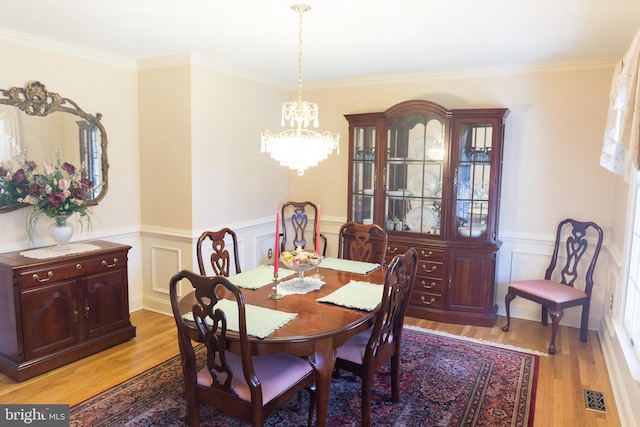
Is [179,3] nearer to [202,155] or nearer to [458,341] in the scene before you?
[202,155]

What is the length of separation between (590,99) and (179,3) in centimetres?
338

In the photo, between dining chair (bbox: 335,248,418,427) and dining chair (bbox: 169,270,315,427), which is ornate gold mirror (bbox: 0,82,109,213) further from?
dining chair (bbox: 335,248,418,427)

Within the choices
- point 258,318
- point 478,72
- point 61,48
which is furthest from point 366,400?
point 61,48

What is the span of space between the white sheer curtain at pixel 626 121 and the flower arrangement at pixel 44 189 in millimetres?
3465

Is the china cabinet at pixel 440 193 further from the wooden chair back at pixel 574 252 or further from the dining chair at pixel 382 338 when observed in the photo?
the dining chair at pixel 382 338

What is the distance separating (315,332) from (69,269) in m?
2.09

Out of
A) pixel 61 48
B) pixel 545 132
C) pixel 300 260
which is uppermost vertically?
pixel 61 48

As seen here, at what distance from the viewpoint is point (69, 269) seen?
3051mm

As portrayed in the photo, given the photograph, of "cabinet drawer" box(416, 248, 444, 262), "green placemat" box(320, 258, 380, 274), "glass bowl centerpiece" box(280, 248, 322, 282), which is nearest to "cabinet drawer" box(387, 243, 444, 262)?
"cabinet drawer" box(416, 248, 444, 262)

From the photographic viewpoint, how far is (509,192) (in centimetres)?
404

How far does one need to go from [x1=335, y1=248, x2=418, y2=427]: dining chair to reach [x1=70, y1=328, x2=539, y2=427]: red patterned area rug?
0.33 m

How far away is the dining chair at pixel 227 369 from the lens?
180cm

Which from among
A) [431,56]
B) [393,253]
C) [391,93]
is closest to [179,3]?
[431,56]

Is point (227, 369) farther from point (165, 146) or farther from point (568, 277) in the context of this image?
point (568, 277)
